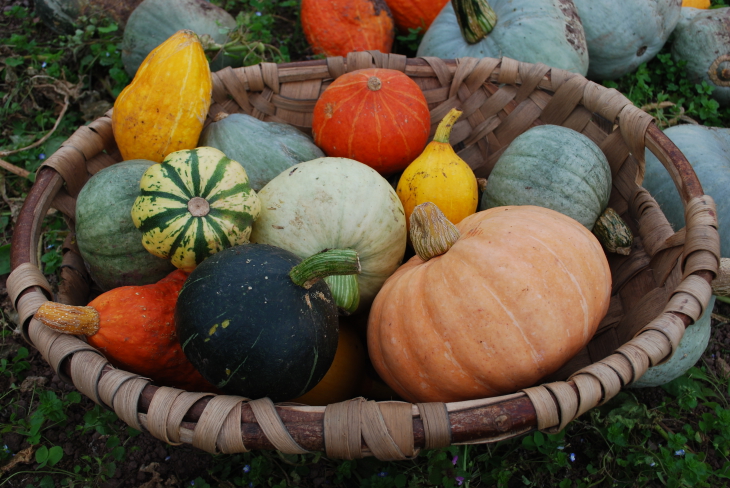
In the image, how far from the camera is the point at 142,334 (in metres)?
1.68

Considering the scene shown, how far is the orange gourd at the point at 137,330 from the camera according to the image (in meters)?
1.63

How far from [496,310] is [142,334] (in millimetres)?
1121

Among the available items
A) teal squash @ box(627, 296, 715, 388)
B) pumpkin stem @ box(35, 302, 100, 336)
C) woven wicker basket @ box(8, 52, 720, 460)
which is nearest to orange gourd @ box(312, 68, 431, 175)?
woven wicker basket @ box(8, 52, 720, 460)

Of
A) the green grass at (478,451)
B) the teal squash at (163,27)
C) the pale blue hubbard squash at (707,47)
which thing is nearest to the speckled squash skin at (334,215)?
the green grass at (478,451)

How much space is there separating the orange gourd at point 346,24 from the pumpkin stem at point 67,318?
95.0 inches

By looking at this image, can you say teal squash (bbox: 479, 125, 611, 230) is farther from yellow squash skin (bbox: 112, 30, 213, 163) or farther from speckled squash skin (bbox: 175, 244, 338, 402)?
yellow squash skin (bbox: 112, 30, 213, 163)

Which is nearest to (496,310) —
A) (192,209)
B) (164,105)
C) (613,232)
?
(613,232)

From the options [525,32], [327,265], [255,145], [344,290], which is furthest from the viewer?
[525,32]

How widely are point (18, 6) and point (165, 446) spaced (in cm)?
352

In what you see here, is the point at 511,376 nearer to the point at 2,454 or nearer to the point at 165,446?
the point at 165,446

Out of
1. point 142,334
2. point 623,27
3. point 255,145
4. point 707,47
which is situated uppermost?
point 623,27

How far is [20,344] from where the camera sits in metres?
2.52

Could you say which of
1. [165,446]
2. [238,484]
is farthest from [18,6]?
[238,484]

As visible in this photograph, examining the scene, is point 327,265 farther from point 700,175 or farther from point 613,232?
point 700,175
